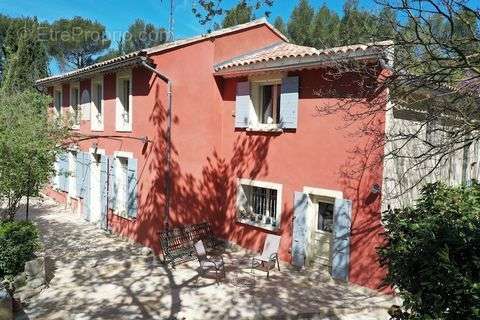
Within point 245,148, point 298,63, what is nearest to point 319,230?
point 245,148

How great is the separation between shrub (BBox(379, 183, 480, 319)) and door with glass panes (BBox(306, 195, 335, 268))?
16.2 feet

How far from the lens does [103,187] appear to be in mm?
14617

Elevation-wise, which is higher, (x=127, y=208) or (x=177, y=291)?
(x=127, y=208)

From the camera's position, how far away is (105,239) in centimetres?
1348

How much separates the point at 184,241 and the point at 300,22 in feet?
64.6

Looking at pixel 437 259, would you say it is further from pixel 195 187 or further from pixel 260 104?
pixel 195 187

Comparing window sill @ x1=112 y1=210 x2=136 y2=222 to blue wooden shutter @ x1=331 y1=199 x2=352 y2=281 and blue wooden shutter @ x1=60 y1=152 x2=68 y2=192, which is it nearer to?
blue wooden shutter @ x1=60 y1=152 x2=68 y2=192

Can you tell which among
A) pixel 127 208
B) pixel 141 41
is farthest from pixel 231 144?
pixel 141 41

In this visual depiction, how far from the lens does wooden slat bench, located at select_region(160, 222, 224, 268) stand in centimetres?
1102

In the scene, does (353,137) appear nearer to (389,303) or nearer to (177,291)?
(389,303)

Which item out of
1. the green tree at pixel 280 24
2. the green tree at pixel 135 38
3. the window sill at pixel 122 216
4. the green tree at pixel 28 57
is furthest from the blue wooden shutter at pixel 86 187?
the green tree at pixel 135 38

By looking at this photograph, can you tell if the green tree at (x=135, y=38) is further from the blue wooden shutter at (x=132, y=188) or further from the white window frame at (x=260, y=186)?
the white window frame at (x=260, y=186)

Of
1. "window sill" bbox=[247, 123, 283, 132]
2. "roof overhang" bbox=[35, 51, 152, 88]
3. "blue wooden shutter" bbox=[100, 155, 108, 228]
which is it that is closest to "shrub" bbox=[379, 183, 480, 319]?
"window sill" bbox=[247, 123, 283, 132]

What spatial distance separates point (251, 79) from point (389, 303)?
667cm
